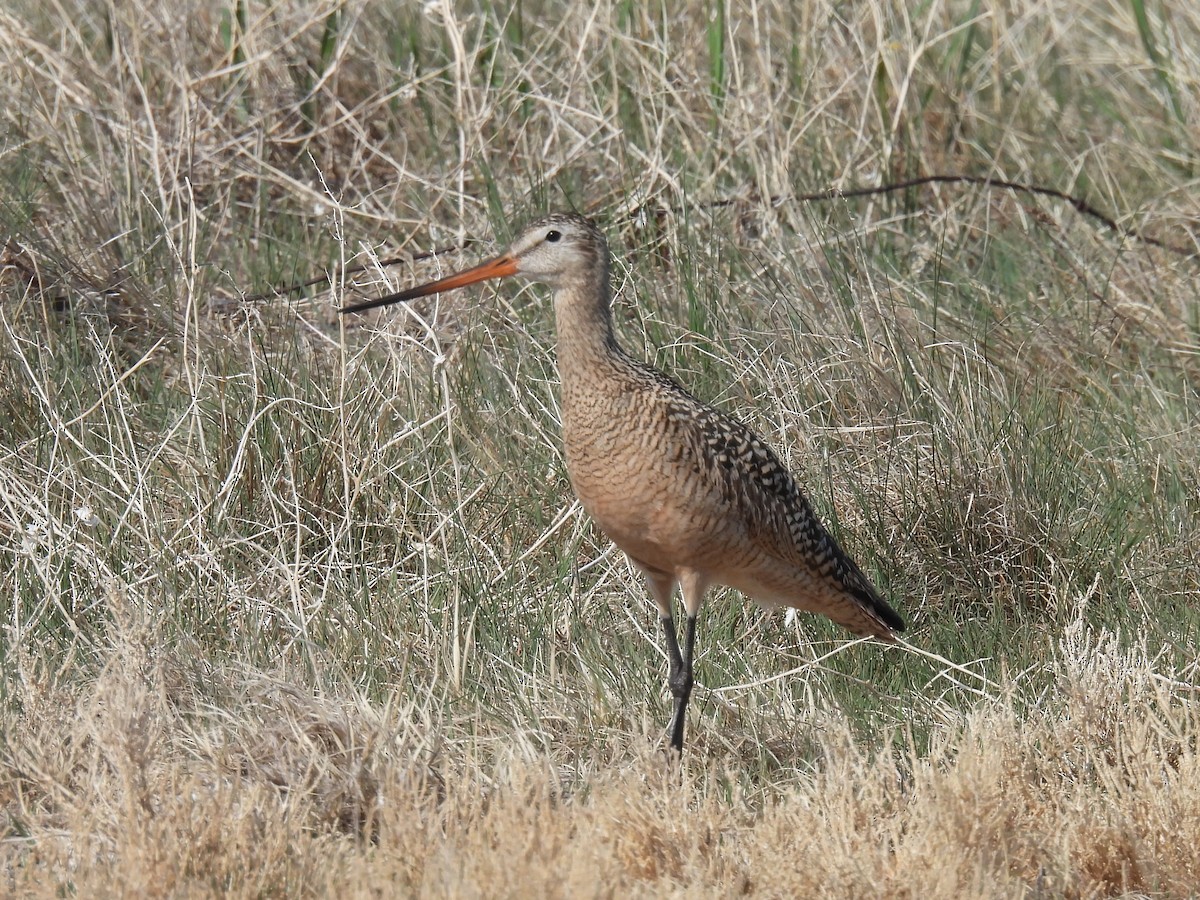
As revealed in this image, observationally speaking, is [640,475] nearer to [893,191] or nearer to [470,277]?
[470,277]

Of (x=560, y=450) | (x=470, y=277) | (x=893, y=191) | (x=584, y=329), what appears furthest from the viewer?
(x=893, y=191)

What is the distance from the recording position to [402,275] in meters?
6.65

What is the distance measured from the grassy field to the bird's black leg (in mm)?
75

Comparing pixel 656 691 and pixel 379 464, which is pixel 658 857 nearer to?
pixel 656 691

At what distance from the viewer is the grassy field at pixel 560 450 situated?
12.2 ft

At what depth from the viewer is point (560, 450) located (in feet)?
18.7

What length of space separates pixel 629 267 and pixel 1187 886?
3383 millimetres

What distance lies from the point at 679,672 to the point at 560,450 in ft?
3.63

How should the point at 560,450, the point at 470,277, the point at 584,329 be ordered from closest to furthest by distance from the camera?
the point at 584,329 < the point at 470,277 < the point at 560,450

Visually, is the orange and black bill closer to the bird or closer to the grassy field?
the bird

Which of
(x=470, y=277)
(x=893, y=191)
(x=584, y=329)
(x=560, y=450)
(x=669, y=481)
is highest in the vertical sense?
(x=470, y=277)

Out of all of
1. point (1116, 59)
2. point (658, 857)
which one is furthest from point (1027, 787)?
point (1116, 59)

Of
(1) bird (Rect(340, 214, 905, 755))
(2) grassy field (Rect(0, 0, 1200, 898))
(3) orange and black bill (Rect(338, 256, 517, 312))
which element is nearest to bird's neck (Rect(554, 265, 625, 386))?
(1) bird (Rect(340, 214, 905, 755))

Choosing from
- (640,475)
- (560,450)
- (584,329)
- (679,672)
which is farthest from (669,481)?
(560,450)
